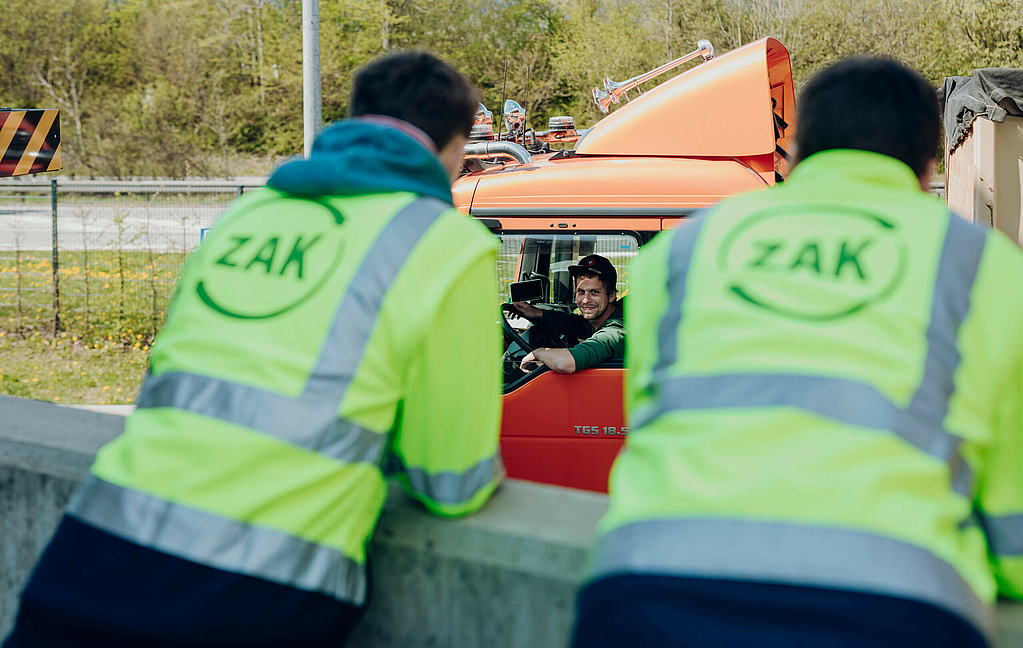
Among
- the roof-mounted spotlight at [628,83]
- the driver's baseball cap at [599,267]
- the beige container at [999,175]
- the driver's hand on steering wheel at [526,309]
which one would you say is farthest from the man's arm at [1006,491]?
the beige container at [999,175]

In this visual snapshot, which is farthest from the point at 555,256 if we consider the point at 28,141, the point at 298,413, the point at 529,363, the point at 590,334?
the point at 28,141

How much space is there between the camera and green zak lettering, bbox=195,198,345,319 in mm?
1760

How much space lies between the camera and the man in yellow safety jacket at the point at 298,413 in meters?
1.60

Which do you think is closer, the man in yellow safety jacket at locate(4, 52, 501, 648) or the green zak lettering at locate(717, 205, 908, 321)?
the green zak lettering at locate(717, 205, 908, 321)

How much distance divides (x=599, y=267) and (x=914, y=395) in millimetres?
3248

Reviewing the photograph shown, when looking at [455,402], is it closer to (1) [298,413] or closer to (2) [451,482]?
(2) [451,482]

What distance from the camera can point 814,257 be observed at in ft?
4.97

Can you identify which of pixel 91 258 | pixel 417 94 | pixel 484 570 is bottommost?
pixel 91 258

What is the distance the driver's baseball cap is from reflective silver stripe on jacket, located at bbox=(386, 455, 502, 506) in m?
2.69

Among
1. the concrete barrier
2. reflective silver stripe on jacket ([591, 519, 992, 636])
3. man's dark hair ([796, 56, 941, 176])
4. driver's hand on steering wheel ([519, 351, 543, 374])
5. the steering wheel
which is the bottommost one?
driver's hand on steering wheel ([519, 351, 543, 374])

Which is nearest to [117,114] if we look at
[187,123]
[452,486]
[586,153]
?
[187,123]

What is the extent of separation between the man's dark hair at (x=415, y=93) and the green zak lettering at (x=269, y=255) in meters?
0.37

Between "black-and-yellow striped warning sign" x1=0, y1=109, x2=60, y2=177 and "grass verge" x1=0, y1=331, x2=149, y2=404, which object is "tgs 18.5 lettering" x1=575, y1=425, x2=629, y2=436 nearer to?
"black-and-yellow striped warning sign" x1=0, y1=109, x2=60, y2=177

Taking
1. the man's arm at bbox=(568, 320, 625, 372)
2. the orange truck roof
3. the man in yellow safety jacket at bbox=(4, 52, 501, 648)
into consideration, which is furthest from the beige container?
the man in yellow safety jacket at bbox=(4, 52, 501, 648)
